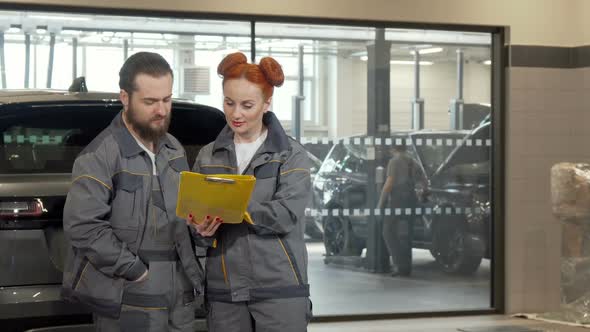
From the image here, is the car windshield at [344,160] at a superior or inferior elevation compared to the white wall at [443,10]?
inferior

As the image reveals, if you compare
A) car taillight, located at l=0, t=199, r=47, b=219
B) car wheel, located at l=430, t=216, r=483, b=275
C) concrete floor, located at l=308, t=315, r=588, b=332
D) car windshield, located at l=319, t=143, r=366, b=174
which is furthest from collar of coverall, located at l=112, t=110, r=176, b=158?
car wheel, located at l=430, t=216, r=483, b=275

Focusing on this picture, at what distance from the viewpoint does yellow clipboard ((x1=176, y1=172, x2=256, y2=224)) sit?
3.03 meters

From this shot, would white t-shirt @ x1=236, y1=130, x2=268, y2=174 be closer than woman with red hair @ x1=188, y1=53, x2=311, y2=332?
No

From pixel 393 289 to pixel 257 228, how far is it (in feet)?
14.7

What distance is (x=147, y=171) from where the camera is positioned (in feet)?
10.7

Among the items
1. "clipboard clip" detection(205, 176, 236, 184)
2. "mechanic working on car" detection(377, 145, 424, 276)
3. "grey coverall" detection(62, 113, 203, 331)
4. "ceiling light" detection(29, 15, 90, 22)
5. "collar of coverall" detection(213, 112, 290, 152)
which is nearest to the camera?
Result: "clipboard clip" detection(205, 176, 236, 184)

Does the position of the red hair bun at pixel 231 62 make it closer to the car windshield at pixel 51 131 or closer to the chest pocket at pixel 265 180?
the chest pocket at pixel 265 180

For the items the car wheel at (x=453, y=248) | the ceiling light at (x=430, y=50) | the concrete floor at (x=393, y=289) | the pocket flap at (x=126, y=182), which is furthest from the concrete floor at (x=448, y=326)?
the pocket flap at (x=126, y=182)

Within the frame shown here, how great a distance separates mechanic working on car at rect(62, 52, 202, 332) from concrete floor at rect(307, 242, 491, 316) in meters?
4.09

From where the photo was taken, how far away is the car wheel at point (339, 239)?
24.2 ft

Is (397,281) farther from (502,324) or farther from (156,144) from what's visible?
(156,144)

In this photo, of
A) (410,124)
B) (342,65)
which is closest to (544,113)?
(410,124)

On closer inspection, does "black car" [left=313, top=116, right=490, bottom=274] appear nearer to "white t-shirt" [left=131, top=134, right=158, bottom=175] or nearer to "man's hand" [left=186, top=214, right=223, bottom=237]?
"white t-shirt" [left=131, top=134, right=158, bottom=175]

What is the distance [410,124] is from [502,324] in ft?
5.51
